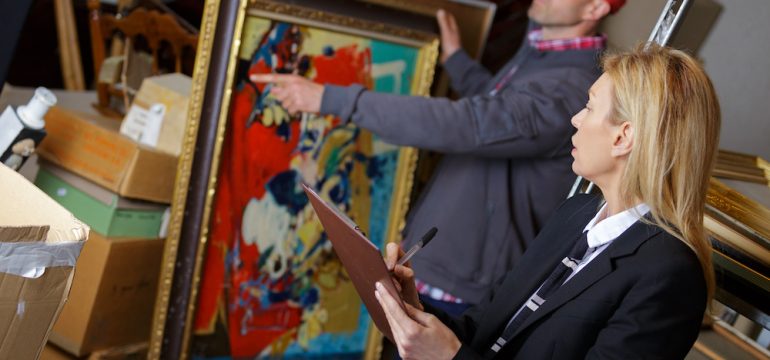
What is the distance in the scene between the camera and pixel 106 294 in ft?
8.11

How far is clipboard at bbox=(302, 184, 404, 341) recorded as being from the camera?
4.60ft

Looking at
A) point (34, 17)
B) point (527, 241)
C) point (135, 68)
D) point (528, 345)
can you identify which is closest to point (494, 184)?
point (527, 241)

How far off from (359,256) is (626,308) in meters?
0.47

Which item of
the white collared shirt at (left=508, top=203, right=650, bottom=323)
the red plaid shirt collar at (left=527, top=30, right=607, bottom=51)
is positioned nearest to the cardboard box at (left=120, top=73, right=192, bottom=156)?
the red plaid shirt collar at (left=527, top=30, right=607, bottom=51)

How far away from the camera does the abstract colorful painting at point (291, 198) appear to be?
2455 millimetres

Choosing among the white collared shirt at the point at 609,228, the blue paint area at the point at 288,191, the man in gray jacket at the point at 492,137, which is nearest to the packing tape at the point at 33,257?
the white collared shirt at the point at 609,228

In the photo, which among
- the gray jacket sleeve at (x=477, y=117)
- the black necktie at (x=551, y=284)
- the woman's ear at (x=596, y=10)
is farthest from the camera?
the woman's ear at (x=596, y=10)

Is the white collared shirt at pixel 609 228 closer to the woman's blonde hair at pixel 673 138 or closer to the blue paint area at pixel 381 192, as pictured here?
the woman's blonde hair at pixel 673 138

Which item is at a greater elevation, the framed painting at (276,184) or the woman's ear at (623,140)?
the woman's ear at (623,140)

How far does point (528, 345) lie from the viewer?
4.92ft

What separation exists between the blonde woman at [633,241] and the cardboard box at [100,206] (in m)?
1.26

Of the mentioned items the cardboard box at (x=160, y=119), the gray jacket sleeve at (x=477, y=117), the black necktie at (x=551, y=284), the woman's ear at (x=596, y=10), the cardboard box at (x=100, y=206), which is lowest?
the cardboard box at (x=100, y=206)

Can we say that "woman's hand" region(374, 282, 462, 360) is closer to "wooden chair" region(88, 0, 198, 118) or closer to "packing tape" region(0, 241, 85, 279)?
"packing tape" region(0, 241, 85, 279)

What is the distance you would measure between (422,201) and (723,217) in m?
0.97
